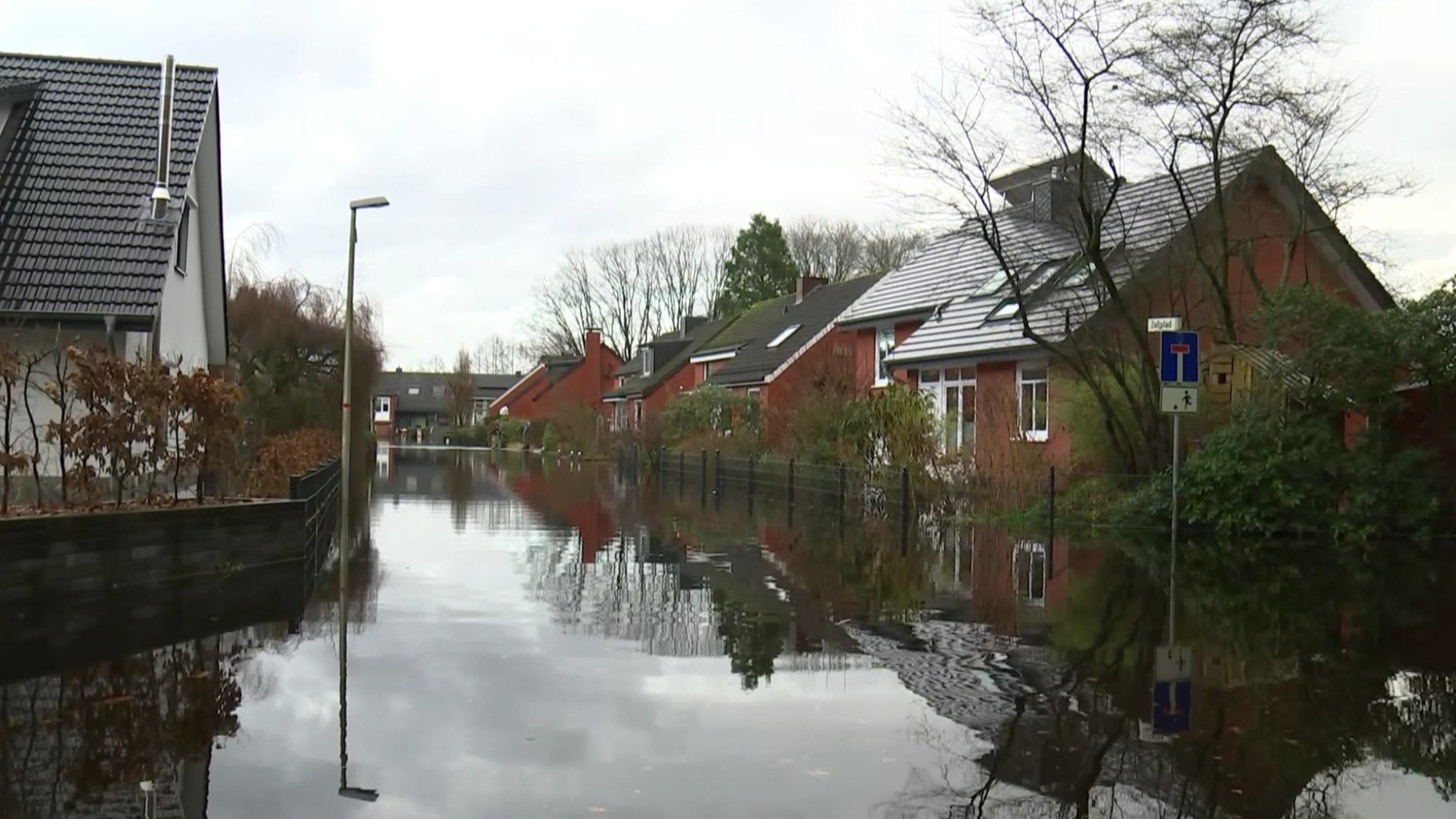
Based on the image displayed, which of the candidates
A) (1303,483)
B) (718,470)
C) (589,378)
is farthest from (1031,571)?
(589,378)

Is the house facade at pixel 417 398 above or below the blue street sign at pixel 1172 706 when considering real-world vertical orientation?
above

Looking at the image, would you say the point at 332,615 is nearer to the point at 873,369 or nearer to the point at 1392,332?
the point at 1392,332


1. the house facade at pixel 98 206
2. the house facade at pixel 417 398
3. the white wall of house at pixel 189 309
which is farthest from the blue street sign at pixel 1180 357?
the house facade at pixel 417 398

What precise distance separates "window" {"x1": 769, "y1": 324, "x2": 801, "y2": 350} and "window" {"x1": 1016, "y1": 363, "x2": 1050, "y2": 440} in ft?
76.4

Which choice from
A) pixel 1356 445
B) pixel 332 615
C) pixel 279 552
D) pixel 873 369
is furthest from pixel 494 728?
pixel 873 369

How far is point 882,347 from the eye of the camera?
131 ft

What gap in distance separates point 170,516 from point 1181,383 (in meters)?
12.9

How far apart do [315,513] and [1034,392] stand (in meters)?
16.2

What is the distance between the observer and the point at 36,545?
11945mm

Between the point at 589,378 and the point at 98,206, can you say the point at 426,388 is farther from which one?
the point at 98,206

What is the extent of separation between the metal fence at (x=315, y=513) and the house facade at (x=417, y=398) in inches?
4185

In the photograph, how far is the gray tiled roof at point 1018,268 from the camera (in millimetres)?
25891

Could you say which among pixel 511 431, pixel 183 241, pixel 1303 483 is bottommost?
pixel 1303 483

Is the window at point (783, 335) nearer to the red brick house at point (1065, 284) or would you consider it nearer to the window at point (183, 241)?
the red brick house at point (1065, 284)
